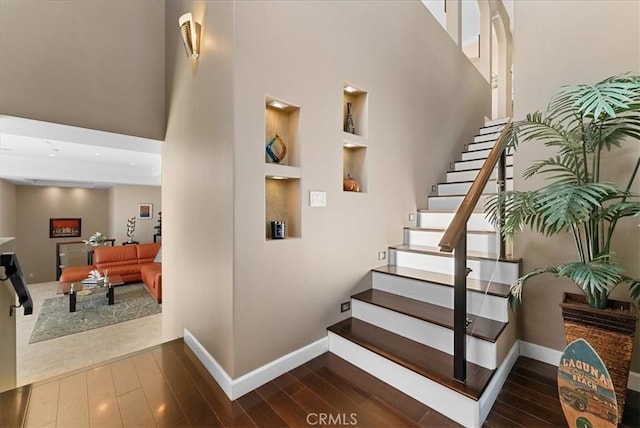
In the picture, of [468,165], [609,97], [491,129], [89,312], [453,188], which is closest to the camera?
[609,97]

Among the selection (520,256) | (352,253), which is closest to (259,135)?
(352,253)

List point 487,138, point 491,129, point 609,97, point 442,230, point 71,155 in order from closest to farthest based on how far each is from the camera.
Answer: point 609,97 → point 442,230 → point 487,138 → point 491,129 → point 71,155

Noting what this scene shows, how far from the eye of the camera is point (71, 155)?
18.5 feet

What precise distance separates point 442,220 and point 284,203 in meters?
1.87

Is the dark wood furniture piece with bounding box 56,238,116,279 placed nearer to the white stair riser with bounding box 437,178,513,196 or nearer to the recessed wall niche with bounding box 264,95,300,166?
the recessed wall niche with bounding box 264,95,300,166

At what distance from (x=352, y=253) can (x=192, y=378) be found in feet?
5.14

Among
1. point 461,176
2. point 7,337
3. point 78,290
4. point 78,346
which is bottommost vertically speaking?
point 78,346

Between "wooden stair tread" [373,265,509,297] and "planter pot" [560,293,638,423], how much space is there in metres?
0.39

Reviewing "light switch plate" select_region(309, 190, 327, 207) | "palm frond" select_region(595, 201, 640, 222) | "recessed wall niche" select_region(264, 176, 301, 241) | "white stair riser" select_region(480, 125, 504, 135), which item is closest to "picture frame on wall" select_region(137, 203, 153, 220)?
"recessed wall niche" select_region(264, 176, 301, 241)

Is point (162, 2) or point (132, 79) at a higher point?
point (162, 2)

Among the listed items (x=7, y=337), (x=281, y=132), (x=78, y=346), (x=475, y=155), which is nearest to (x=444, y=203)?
(x=475, y=155)

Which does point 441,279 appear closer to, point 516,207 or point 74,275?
point 516,207

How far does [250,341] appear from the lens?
1.85 meters

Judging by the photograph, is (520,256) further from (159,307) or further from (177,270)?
(159,307)
